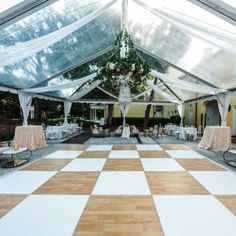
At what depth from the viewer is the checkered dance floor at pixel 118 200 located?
2.65m

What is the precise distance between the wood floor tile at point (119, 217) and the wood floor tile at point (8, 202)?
3.28 ft

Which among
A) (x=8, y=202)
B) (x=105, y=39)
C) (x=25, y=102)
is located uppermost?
(x=105, y=39)

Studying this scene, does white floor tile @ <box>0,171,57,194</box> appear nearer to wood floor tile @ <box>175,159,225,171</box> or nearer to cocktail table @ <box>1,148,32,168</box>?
cocktail table @ <box>1,148,32,168</box>

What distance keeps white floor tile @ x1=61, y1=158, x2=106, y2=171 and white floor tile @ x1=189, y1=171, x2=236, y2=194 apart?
2.13m

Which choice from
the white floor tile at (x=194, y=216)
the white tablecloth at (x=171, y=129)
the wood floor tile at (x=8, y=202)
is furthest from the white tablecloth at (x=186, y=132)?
the wood floor tile at (x=8, y=202)

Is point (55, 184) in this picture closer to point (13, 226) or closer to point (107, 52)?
point (13, 226)

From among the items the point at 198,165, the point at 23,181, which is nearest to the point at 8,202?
the point at 23,181

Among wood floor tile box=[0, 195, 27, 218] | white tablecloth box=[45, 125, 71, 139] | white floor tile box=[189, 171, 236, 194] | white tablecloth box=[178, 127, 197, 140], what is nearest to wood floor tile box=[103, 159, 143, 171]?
white floor tile box=[189, 171, 236, 194]

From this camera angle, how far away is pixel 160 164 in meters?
6.04

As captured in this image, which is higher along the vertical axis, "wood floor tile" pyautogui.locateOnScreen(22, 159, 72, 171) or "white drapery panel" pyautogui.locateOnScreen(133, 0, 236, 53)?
"white drapery panel" pyautogui.locateOnScreen(133, 0, 236, 53)

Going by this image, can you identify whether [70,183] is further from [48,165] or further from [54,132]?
[54,132]

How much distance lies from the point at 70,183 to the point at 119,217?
168 cm

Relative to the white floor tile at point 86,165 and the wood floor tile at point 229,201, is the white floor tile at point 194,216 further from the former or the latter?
the white floor tile at point 86,165

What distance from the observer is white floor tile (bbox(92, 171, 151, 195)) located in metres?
3.87
